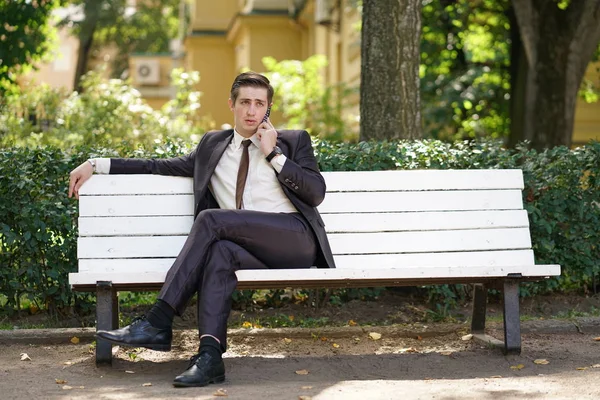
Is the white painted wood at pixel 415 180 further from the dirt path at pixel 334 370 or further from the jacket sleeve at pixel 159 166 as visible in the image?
the dirt path at pixel 334 370

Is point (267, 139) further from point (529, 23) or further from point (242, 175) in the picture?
point (529, 23)

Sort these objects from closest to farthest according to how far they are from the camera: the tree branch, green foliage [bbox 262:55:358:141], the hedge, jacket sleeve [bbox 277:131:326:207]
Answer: jacket sleeve [bbox 277:131:326:207] < the hedge < the tree branch < green foliage [bbox 262:55:358:141]

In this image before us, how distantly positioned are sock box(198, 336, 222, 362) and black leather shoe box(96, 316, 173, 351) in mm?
230

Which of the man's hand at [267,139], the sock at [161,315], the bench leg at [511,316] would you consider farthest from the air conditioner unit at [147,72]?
the sock at [161,315]

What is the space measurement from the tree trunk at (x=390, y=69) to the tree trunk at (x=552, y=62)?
4.28 m

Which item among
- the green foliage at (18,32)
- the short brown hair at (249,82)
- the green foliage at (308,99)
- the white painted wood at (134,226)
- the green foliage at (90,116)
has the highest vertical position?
the green foliage at (18,32)

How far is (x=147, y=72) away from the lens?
1526 inches

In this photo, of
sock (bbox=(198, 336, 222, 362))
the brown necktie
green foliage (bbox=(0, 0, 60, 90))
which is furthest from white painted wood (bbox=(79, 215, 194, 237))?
green foliage (bbox=(0, 0, 60, 90))

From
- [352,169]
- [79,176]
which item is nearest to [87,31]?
[352,169]

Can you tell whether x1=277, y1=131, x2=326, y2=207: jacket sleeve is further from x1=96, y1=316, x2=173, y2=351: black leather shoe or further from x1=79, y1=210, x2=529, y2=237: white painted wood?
x1=96, y1=316, x2=173, y2=351: black leather shoe

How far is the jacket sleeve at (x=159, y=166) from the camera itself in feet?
19.8

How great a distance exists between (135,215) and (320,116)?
11838 mm

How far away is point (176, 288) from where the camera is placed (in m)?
5.23

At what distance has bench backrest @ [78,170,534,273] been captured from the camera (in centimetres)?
605
